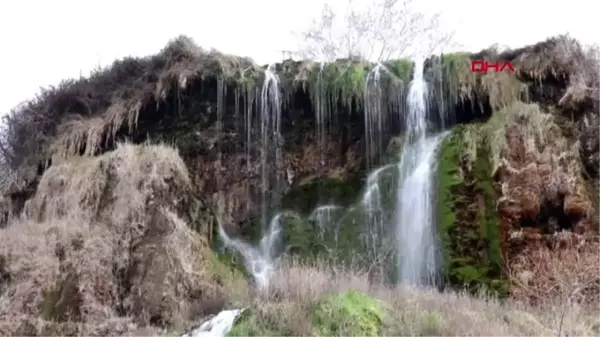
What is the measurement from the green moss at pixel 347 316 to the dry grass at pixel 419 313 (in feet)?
0.37

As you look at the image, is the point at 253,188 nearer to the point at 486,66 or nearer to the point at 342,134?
the point at 342,134

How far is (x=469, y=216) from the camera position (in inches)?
513

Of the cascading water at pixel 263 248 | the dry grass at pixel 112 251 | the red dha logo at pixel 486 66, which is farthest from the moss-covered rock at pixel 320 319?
the red dha logo at pixel 486 66

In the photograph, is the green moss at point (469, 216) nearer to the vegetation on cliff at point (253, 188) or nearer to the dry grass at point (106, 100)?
the vegetation on cliff at point (253, 188)

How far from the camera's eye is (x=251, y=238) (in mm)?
14953

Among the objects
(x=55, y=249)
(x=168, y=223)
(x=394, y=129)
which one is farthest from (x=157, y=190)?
(x=394, y=129)

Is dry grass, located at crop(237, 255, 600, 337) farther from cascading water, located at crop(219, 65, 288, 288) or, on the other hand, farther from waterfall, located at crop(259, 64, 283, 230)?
waterfall, located at crop(259, 64, 283, 230)

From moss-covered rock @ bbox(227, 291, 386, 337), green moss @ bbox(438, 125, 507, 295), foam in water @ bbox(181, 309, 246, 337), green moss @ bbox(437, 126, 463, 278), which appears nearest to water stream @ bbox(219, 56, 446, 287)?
green moss @ bbox(437, 126, 463, 278)

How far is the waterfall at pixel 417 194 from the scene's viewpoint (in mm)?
12953

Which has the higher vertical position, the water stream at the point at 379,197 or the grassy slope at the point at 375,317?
the water stream at the point at 379,197

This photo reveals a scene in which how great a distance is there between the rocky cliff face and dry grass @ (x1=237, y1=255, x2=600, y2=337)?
10.8 feet

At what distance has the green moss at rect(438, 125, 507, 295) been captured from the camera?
40.9ft

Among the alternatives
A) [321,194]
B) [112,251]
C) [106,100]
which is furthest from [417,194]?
[106,100]

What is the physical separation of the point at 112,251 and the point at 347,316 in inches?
236
